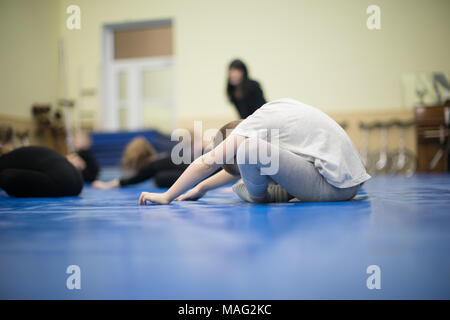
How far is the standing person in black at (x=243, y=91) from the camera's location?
3488mm

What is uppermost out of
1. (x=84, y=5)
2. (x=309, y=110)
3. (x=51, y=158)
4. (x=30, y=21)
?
(x=84, y=5)

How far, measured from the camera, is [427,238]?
3.36ft

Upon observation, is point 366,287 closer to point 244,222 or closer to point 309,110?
point 244,222

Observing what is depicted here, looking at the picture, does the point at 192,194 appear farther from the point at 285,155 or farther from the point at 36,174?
the point at 36,174

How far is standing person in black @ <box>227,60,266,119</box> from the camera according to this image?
3488 mm

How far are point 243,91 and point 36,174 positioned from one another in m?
1.93

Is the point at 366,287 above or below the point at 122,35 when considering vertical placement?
below

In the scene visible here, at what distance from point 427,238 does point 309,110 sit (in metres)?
0.81

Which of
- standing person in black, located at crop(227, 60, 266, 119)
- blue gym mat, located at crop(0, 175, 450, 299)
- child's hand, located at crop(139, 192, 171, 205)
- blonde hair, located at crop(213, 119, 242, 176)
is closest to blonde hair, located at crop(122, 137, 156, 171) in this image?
standing person in black, located at crop(227, 60, 266, 119)

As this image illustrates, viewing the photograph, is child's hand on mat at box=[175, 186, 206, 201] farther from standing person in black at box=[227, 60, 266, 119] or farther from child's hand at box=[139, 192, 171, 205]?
standing person in black at box=[227, 60, 266, 119]

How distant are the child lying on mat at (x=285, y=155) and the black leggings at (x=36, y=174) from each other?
3.49 ft

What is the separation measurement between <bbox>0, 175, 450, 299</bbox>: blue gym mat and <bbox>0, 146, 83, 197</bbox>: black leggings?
1.13 m

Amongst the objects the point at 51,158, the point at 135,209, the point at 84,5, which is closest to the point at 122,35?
the point at 84,5

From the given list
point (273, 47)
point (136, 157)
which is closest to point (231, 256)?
point (136, 157)
